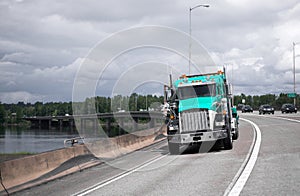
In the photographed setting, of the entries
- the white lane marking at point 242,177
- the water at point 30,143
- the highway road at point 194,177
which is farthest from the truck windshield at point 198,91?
the water at point 30,143

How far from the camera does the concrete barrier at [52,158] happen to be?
10000mm

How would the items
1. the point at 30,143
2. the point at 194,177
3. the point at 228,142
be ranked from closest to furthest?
the point at 194,177 < the point at 228,142 < the point at 30,143

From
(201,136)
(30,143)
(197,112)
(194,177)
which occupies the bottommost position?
(30,143)

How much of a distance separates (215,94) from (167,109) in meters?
2.20

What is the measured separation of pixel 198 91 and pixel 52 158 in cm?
725

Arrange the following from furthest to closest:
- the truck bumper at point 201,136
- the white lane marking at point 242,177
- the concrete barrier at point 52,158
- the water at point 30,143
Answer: the water at point 30,143, the truck bumper at point 201,136, the concrete barrier at point 52,158, the white lane marking at point 242,177

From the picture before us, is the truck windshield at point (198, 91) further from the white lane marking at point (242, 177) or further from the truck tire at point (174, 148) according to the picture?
the white lane marking at point (242, 177)

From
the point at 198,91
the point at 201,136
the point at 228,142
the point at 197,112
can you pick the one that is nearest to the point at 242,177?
the point at 201,136

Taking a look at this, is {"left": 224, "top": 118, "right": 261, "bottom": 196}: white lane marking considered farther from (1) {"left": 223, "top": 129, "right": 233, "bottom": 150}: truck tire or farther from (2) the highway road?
(1) {"left": 223, "top": 129, "right": 233, "bottom": 150}: truck tire

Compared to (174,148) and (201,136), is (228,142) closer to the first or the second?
(201,136)

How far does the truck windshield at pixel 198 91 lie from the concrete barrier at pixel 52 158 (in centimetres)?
397

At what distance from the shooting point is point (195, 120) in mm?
15953

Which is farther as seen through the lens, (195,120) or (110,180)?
(195,120)

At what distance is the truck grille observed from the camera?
1584cm
